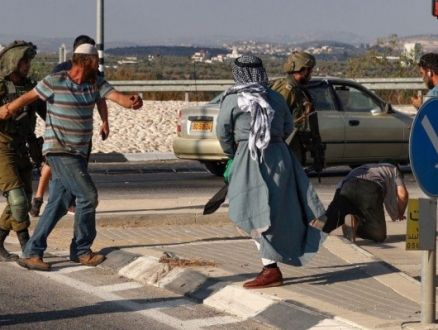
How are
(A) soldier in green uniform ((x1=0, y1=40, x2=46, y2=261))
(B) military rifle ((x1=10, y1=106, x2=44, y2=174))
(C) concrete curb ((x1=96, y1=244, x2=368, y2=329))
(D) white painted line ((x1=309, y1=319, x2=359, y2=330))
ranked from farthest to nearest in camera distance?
(B) military rifle ((x1=10, y1=106, x2=44, y2=174)) < (A) soldier in green uniform ((x1=0, y1=40, x2=46, y2=261)) < (C) concrete curb ((x1=96, y1=244, x2=368, y2=329)) < (D) white painted line ((x1=309, y1=319, x2=359, y2=330))

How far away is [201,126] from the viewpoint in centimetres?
1675

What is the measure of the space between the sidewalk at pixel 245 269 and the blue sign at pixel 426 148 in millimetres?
893

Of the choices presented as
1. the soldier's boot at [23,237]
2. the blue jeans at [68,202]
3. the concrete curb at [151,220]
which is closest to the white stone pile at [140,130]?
the concrete curb at [151,220]

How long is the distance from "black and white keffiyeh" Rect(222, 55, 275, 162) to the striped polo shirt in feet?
4.79

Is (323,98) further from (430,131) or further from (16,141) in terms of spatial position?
(430,131)

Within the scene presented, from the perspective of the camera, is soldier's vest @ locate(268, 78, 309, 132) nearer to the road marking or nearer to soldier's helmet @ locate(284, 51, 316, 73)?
soldier's helmet @ locate(284, 51, 316, 73)

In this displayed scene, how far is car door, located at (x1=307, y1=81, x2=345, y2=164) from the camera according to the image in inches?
651

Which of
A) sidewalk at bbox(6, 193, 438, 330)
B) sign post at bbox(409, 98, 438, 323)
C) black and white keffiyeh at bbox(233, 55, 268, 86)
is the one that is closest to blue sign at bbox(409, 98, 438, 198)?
sign post at bbox(409, 98, 438, 323)

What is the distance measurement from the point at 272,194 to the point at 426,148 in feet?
5.71

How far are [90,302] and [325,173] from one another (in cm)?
1021

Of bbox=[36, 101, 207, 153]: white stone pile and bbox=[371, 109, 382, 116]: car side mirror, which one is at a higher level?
bbox=[371, 109, 382, 116]: car side mirror

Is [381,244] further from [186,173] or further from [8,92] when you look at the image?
[186,173]

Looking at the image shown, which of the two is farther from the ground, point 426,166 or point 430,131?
point 430,131

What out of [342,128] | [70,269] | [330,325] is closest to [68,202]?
[70,269]
